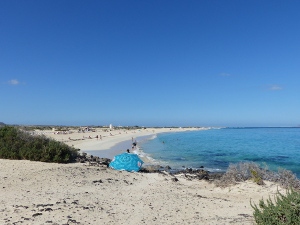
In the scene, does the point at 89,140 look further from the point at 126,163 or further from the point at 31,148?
the point at 126,163

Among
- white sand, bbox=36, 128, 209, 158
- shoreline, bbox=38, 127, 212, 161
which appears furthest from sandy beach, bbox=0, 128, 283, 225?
white sand, bbox=36, 128, 209, 158

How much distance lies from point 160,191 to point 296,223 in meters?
5.97

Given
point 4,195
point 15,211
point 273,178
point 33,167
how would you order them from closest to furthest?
1. point 15,211
2. point 4,195
3. point 273,178
4. point 33,167

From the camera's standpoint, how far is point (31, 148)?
43.5 feet

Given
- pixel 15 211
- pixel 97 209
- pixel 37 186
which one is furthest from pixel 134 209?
pixel 37 186

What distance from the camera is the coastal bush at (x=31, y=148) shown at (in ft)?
41.9

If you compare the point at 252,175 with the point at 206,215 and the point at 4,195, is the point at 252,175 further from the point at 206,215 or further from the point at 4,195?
the point at 4,195

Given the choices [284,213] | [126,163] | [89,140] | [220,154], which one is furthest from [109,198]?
[89,140]

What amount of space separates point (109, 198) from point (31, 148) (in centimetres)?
745

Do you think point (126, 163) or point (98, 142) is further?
point (98, 142)

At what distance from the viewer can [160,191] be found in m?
9.65

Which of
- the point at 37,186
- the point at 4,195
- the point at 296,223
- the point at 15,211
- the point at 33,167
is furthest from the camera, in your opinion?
the point at 33,167

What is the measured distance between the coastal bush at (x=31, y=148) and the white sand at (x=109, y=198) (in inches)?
32.2

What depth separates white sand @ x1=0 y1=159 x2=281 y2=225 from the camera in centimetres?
621
